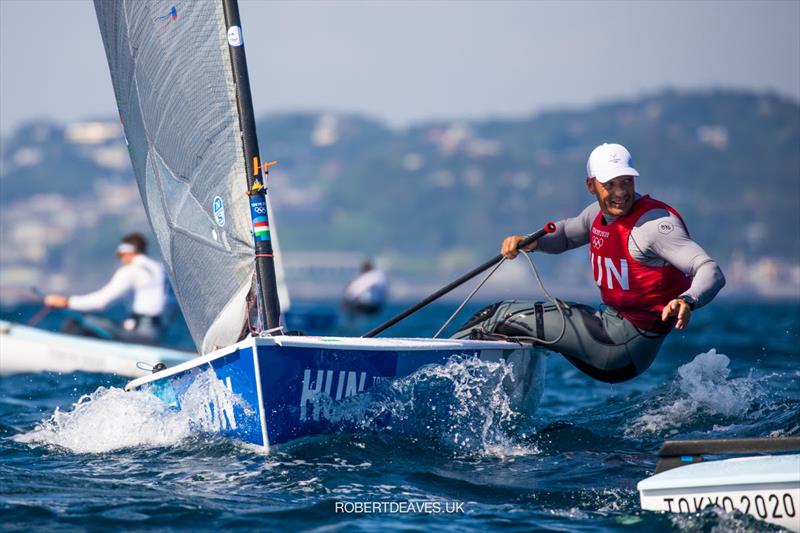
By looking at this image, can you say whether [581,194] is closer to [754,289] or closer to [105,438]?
[754,289]

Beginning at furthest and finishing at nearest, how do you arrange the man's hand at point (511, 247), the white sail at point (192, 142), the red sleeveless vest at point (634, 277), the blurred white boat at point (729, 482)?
the man's hand at point (511, 247)
the white sail at point (192, 142)
the red sleeveless vest at point (634, 277)
the blurred white boat at point (729, 482)

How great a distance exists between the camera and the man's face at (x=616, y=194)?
19.2 feet

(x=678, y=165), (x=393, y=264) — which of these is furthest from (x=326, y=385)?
(x=678, y=165)

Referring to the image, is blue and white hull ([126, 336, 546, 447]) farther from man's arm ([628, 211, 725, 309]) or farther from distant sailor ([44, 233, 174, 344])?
distant sailor ([44, 233, 174, 344])

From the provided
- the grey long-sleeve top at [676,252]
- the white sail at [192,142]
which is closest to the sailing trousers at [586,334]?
the grey long-sleeve top at [676,252]

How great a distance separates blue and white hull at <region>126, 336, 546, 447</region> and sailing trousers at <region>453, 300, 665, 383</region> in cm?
58

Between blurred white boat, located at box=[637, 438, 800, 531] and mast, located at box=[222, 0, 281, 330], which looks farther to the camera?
mast, located at box=[222, 0, 281, 330]

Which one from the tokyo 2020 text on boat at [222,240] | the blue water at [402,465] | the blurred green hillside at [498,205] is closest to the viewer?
the blue water at [402,465]

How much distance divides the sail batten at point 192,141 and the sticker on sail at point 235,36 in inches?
1.9

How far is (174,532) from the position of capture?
4.16m

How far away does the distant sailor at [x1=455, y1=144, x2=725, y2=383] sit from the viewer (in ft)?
19.0

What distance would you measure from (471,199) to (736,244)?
58.0m

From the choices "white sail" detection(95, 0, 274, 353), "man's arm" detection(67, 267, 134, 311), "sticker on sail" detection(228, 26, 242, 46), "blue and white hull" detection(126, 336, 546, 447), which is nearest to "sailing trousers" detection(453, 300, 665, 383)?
"blue and white hull" detection(126, 336, 546, 447)

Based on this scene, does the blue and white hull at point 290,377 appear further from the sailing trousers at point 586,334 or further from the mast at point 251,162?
the mast at point 251,162
